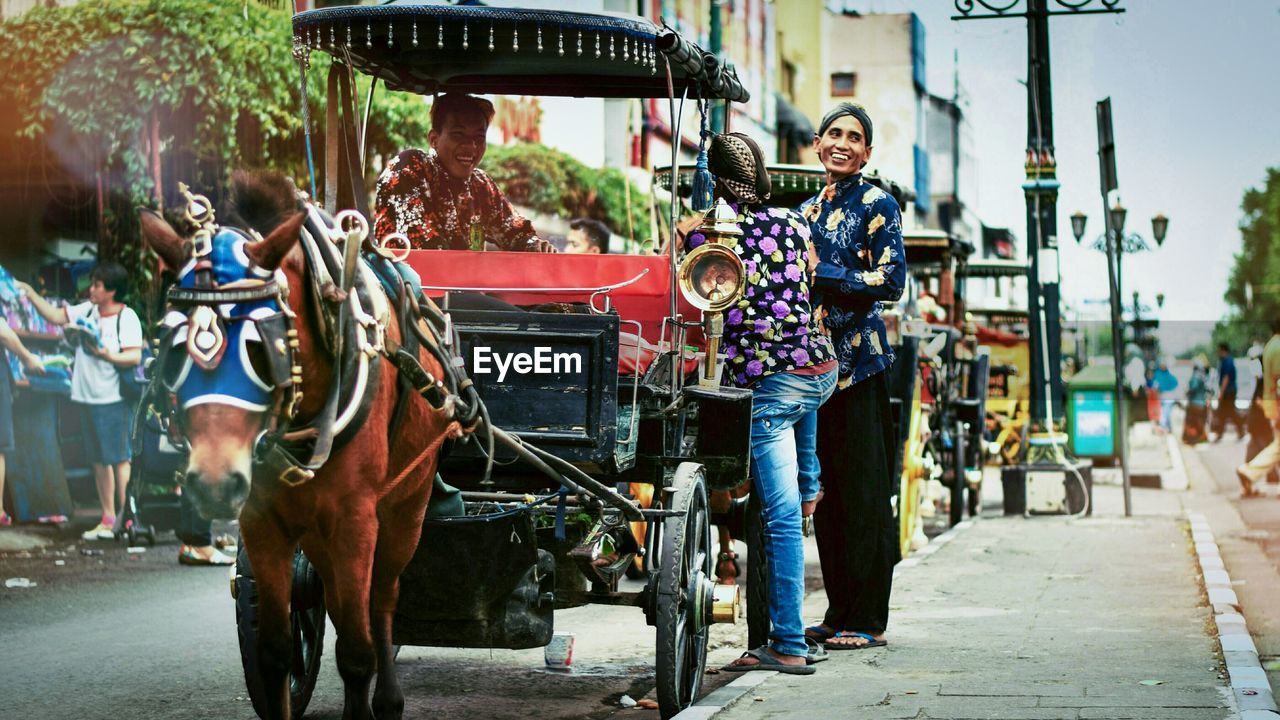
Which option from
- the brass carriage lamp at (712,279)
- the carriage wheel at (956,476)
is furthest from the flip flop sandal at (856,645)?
the carriage wheel at (956,476)

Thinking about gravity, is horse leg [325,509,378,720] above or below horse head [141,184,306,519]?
below

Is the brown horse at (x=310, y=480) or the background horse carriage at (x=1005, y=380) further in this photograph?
the background horse carriage at (x=1005, y=380)

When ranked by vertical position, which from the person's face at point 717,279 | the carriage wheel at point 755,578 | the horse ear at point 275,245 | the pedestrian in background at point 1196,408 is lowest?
the pedestrian in background at point 1196,408

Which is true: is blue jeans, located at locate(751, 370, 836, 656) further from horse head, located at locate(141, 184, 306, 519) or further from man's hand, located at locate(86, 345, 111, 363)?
man's hand, located at locate(86, 345, 111, 363)

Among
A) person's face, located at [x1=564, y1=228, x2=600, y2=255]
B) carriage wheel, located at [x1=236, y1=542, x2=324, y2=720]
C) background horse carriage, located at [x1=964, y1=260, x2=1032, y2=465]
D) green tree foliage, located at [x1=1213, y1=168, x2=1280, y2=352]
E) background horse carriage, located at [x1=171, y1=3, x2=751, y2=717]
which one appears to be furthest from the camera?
green tree foliage, located at [x1=1213, y1=168, x2=1280, y2=352]

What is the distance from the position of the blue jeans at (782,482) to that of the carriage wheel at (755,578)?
0.16 meters

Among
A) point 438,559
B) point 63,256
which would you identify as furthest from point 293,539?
point 63,256

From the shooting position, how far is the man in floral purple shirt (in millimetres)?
6898

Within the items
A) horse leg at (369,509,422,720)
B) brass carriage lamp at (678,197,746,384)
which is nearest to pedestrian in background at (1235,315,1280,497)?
brass carriage lamp at (678,197,746,384)

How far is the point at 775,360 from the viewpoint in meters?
6.94

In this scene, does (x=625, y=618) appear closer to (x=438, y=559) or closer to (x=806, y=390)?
(x=806, y=390)

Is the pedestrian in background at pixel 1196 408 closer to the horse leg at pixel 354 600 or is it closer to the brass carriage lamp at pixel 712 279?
the brass carriage lamp at pixel 712 279

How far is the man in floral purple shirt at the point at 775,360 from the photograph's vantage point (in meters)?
6.90

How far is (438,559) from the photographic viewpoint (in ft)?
18.9
